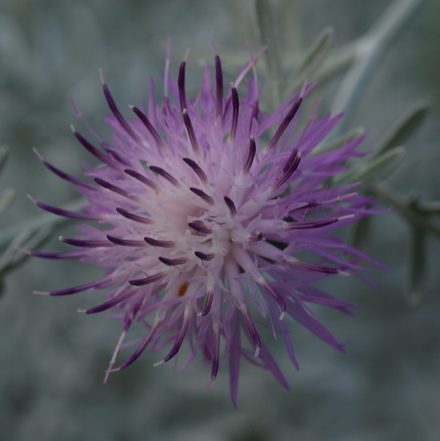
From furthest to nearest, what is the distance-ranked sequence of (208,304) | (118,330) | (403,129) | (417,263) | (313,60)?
(118,330), (417,263), (403,129), (313,60), (208,304)

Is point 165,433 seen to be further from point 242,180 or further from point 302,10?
point 302,10

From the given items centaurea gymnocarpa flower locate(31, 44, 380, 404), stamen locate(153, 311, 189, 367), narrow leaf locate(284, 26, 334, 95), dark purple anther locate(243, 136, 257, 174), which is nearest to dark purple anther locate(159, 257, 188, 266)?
centaurea gymnocarpa flower locate(31, 44, 380, 404)

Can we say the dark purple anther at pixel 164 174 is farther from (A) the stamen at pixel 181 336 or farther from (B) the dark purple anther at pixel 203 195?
(A) the stamen at pixel 181 336

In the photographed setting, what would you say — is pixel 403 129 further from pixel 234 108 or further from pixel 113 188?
pixel 113 188

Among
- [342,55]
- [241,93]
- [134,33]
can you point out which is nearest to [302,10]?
[134,33]

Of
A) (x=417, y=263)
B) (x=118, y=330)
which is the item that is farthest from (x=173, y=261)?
(x=118, y=330)

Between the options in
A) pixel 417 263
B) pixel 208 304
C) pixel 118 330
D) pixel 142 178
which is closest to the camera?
pixel 208 304

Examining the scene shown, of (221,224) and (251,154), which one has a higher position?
(251,154)
